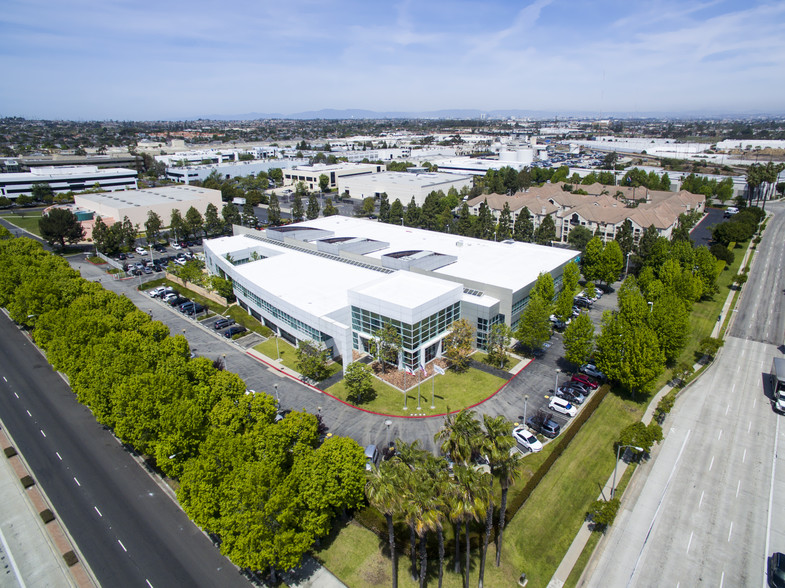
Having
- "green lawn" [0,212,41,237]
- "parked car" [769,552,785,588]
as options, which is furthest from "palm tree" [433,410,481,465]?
"green lawn" [0,212,41,237]

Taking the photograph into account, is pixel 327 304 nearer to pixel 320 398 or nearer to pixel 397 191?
pixel 320 398

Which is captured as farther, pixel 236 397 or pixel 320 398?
pixel 320 398

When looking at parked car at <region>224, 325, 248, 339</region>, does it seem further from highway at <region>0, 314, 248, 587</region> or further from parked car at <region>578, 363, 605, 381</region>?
parked car at <region>578, 363, 605, 381</region>

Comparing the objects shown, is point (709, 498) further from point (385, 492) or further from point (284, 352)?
point (284, 352)

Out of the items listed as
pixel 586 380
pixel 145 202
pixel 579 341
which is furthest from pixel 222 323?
pixel 145 202

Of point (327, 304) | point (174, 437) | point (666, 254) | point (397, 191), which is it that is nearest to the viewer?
point (174, 437)

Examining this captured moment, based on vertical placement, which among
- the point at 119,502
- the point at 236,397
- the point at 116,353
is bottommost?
the point at 119,502

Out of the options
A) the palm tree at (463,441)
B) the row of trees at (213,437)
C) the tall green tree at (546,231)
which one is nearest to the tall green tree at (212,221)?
the row of trees at (213,437)

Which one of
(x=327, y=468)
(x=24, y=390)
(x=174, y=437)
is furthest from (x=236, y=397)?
(x=24, y=390)
